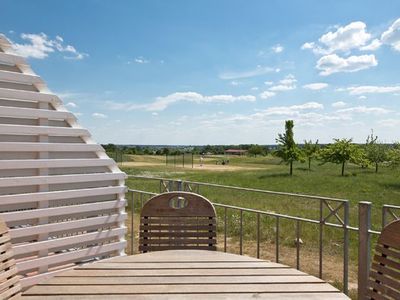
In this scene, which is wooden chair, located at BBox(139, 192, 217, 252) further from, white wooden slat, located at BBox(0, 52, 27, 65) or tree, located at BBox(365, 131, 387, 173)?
tree, located at BBox(365, 131, 387, 173)

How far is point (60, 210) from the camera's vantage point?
112 inches

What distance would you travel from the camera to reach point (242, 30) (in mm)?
8859

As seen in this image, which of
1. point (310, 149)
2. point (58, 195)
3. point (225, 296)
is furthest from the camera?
point (310, 149)

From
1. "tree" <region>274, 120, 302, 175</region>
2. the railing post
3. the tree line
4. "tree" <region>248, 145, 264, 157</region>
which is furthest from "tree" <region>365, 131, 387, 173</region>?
"tree" <region>248, 145, 264, 157</region>

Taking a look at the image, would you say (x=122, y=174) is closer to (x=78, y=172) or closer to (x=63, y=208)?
(x=78, y=172)

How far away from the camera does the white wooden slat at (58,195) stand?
8.39 ft

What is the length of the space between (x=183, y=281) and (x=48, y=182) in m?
1.70

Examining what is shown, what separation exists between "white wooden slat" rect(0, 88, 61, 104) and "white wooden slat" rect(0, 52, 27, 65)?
23 cm

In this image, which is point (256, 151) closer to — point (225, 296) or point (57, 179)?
point (57, 179)

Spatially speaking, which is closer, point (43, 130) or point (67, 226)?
point (43, 130)

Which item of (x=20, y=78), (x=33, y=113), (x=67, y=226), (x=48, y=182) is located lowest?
(x=67, y=226)

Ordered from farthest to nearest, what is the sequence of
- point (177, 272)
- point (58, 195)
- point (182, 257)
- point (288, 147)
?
point (288, 147), point (58, 195), point (182, 257), point (177, 272)

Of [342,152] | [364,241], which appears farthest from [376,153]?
[364,241]

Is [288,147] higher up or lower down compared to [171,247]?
higher up
